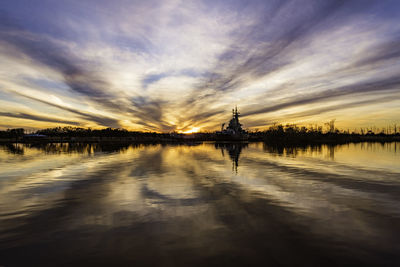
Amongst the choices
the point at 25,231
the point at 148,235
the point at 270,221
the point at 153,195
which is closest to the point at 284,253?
the point at 270,221

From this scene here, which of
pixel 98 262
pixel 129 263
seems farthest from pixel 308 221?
pixel 98 262

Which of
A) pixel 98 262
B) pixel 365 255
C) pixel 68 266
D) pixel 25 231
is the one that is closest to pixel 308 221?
pixel 365 255

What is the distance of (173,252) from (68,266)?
2660 millimetres

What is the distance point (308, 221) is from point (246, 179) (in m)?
7.28

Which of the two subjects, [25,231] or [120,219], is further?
[120,219]

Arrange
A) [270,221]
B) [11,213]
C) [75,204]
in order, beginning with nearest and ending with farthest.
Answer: [270,221] → [11,213] → [75,204]

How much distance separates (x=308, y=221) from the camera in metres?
7.44

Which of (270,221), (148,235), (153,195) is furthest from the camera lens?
(153,195)

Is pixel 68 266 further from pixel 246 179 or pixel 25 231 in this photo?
pixel 246 179

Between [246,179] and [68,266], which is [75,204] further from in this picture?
[246,179]

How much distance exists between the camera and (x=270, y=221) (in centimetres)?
743

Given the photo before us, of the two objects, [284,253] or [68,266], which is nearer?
[68,266]

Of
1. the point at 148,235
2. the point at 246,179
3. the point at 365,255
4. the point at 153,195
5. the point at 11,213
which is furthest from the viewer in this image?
the point at 246,179

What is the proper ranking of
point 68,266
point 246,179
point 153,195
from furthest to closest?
point 246,179
point 153,195
point 68,266
